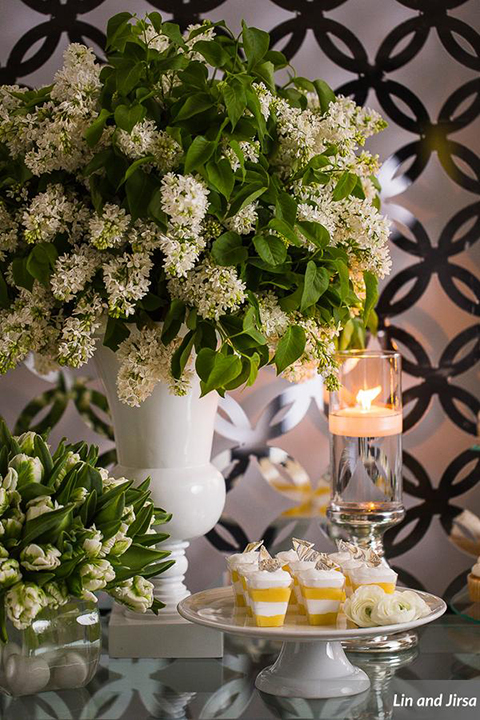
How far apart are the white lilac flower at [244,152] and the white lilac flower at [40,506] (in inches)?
14.7

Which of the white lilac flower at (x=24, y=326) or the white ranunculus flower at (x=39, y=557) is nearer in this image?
the white ranunculus flower at (x=39, y=557)

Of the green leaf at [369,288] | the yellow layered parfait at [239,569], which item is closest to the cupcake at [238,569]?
the yellow layered parfait at [239,569]

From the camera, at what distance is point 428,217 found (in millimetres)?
1340

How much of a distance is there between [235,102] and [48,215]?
219 mm

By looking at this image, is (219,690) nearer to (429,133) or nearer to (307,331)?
(307,331)

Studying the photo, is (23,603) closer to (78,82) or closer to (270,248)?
(270,248)

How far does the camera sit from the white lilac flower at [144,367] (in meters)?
0.93

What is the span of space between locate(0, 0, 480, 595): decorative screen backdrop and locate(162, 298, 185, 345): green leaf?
1.27 feet

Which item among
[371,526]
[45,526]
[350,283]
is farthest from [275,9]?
[45,526]

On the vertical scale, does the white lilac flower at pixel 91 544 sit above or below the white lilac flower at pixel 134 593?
above

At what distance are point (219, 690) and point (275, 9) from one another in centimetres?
94

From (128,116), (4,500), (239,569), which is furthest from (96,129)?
(239,569)

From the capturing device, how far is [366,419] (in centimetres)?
117

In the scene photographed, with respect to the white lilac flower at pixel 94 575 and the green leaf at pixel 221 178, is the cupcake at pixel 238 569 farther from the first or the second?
the green leaf at pixel 221 178
